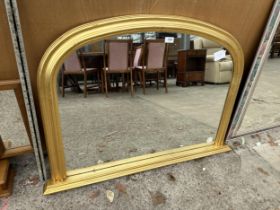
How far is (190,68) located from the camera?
5.39 ft

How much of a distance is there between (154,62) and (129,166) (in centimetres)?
90

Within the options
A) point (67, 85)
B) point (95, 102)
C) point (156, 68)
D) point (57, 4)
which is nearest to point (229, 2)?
point (57, 4)

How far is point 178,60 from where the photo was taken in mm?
1622

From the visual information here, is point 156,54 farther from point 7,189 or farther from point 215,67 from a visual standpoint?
point 7,189

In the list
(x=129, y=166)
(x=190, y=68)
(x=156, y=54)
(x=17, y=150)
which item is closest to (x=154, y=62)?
(x=156, y=54)

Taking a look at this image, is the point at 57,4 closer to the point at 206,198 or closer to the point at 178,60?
the point at 206,198

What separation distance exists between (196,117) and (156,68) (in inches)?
20.2

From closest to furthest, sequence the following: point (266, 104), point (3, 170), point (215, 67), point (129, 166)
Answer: point (3, 170)
point (129, 166)
point (215, 67)
point (266, 104)

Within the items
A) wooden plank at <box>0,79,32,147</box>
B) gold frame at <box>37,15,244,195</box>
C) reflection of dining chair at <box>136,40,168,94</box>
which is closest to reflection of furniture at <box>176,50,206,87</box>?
reflection of dining chair at <box>136,40,168,94</box>

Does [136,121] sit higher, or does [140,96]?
[140,96]

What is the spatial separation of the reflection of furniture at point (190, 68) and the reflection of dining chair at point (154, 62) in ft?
0.40

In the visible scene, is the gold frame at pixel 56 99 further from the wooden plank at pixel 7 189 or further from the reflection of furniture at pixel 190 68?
the reflection of furniture at pixel 190 68

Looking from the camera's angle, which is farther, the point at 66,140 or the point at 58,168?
the point at 66,140

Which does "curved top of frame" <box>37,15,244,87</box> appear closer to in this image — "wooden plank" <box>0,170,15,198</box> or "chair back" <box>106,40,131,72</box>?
"wooden plank" <box>0,170,15,198</box>
